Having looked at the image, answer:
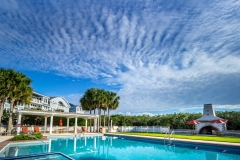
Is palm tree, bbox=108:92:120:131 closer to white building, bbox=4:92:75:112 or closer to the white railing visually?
the white railing

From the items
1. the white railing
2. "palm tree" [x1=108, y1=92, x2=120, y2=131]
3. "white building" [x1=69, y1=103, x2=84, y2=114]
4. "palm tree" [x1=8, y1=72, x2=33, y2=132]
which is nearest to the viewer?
"palm tree" [x1=8, y1=72, x2=33, y2=132]

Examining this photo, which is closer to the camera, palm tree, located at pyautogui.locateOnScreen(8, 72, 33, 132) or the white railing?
palm tree, located at pyautogui.locateOnScreen(8, 72, 33, 132)

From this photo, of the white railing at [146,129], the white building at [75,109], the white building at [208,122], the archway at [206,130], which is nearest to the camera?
the white building at [208,122]

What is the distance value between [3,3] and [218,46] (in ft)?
53.7

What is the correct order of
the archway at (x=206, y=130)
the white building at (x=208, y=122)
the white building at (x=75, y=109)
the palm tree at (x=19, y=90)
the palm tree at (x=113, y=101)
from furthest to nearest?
the white building at (x=75, y=109) → the palm tree at (x=113, y=101) → the archway at (x=206, y=130) → the white building at (x=208, y=122) → the palm tree at (x=19, y=90)

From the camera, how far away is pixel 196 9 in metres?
11.8

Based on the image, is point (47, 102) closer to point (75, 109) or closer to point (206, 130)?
point (75, 109)

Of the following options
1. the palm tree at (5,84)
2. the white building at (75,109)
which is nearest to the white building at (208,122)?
the palm tree at (5,84)

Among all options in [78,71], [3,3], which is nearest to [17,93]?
[78,71]

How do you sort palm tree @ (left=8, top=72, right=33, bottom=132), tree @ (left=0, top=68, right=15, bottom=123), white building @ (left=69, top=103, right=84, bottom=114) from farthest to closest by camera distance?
1. white building @ (left=69, top=103, right=84, bottom=114)
2. palm tree @ (left=8, top=72, right=33, bottom=132)
3. tree @ (left=0, top=68, right=15, bottom=123)

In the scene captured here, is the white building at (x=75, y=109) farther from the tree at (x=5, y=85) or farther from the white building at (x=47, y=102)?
the tree at (x=5, y=85)

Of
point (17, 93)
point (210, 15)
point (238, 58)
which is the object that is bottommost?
point (17, 93)

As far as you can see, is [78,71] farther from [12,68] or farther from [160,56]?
[160,56]

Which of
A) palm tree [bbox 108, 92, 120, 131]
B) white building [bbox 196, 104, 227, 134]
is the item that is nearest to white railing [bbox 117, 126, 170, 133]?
palm tree [bbox 108, 92, 120, 131]
